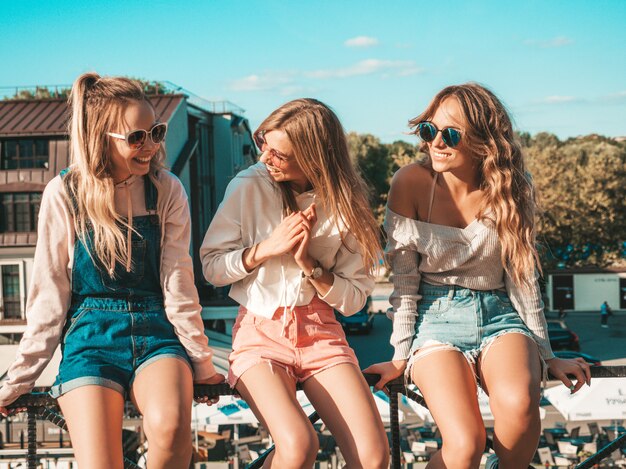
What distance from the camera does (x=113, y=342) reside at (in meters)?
3.03

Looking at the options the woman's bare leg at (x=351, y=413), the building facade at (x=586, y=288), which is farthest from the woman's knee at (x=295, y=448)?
the building facade at (x=586, y=288)

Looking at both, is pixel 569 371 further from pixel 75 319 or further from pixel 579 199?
pixel 579 199

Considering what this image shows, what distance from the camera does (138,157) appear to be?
321 centimetres

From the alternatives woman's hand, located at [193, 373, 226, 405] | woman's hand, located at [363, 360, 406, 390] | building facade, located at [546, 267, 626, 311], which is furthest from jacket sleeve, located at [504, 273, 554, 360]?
building facade, located at [546, 267, 626, 311]

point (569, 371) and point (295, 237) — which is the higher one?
point (295, 237)

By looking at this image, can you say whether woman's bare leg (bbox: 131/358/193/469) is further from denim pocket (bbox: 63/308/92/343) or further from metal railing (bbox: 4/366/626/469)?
denim pocket (bbox: 63/308/92/343)

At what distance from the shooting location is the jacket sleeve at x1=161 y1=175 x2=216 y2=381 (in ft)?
10.2

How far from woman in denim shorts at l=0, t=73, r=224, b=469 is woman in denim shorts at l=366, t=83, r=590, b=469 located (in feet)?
2.89

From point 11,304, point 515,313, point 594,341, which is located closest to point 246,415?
point 515,313

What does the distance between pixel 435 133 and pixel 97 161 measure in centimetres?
151

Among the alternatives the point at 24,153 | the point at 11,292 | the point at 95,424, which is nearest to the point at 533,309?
the point at 95,424

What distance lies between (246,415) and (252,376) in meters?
12.7

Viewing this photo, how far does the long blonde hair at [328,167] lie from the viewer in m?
3.26

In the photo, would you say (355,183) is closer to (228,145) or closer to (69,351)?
(69,351)
